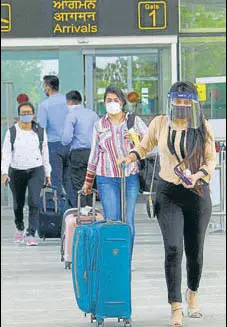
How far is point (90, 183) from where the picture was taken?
35.0 ft

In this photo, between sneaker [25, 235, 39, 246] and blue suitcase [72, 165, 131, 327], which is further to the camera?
sneaker [25, 235, 39, 246]

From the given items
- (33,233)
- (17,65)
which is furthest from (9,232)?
(17,65)

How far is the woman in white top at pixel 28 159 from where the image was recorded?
14.0 m

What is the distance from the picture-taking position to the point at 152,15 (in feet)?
55.4

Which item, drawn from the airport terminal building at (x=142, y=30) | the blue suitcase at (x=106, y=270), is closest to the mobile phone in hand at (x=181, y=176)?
the blue suitcase at (x=106, y=270)

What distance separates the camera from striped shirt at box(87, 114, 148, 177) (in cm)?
1106

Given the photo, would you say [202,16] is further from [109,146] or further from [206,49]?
[109,146]

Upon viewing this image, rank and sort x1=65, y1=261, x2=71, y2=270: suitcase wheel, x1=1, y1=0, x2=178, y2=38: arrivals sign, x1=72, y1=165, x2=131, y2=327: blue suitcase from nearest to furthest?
1. x1=72, y1=165, x2=131, y2=327: blue suitcase
2. x1=65, y1=261, x2=71, y2=270: suitcase wheel
3. x1=1, y1=0, x2=178, y2=38: arrivals sign

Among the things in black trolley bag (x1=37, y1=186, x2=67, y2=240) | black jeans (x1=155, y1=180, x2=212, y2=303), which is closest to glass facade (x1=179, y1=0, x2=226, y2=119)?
black trolley bag (x1=37, y1=186, x2=67, y2=240)

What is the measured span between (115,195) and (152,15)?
20.8ft

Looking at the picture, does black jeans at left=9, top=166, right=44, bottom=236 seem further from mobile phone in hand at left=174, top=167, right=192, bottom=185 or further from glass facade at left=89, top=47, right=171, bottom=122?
mobile phone in hand at left=174, top=167, right=192, bottom=185

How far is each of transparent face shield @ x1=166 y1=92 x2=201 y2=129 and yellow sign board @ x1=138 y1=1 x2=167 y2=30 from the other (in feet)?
26.3

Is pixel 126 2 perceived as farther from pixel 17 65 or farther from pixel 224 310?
pixel 224 310

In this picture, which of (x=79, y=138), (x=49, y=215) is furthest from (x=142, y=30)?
(x=49, y=215)
